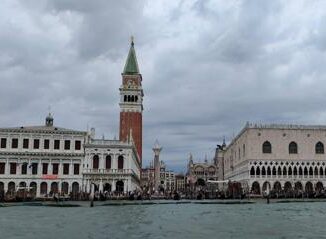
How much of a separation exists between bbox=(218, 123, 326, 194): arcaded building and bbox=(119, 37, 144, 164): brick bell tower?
17.1 metres

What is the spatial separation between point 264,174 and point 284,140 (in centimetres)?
587

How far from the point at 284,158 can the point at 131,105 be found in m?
24.7

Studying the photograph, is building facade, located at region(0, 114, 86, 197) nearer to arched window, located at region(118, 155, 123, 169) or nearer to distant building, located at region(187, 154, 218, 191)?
arched window, located at region(118, 155, 123, 169)

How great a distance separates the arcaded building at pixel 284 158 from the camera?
73125 millimetres

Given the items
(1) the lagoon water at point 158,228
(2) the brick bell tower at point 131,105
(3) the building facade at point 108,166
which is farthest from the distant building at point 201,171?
(1) the lagoon water at point 158,228

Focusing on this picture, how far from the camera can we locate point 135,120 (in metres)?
78.8

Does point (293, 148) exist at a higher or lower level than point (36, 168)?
higher

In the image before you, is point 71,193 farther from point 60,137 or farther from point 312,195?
point 312,195

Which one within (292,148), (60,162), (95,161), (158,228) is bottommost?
(158,228)

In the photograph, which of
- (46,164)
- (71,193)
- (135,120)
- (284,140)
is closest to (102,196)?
(71,193)

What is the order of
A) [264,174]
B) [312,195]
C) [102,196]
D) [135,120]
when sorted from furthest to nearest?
[135,120] → [264,174] → [312,195] → [102,196]

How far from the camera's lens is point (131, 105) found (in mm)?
78938

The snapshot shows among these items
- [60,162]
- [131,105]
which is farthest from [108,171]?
[131,105]

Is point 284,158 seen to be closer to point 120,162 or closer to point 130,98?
point 130,98
